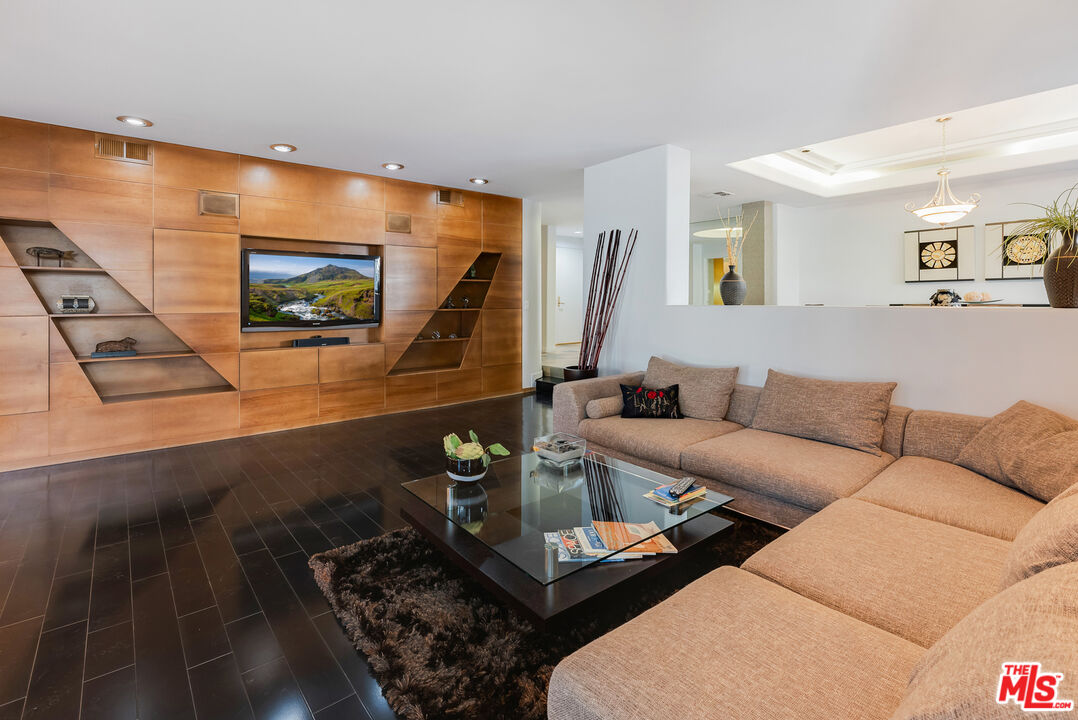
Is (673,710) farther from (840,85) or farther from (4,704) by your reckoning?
(840,85)

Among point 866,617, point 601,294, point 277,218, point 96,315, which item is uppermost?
point 277,218

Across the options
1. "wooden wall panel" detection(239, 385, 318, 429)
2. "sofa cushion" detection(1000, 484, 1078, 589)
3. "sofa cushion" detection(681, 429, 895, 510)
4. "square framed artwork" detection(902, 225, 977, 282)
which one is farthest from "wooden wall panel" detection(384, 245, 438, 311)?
"square framed artwork" detection(902, 225, 977, 282)

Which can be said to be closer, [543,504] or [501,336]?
[543,504]

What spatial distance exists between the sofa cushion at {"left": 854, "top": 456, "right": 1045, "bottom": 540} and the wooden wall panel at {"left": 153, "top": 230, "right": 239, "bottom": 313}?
504 cm

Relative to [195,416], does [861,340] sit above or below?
above

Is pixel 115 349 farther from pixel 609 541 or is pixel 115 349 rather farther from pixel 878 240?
pixel 878 240

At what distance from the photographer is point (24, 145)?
12.2ft

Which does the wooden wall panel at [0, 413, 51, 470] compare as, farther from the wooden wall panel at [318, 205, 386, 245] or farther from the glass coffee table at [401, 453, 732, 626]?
the glass coffee table at [401, 453, 732, 626]

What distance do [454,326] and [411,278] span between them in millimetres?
1031

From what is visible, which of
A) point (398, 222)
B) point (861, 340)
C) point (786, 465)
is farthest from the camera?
point (398, 222)

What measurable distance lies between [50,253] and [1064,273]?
6622 mm

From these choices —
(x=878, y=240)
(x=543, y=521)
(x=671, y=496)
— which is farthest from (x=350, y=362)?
(x=878, y=240)

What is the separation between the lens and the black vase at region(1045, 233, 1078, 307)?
2.46 meters

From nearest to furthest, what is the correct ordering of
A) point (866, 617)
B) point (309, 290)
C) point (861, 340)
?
1. point (866, 617)
2. point (861, 340)
3. point (309, 290)
